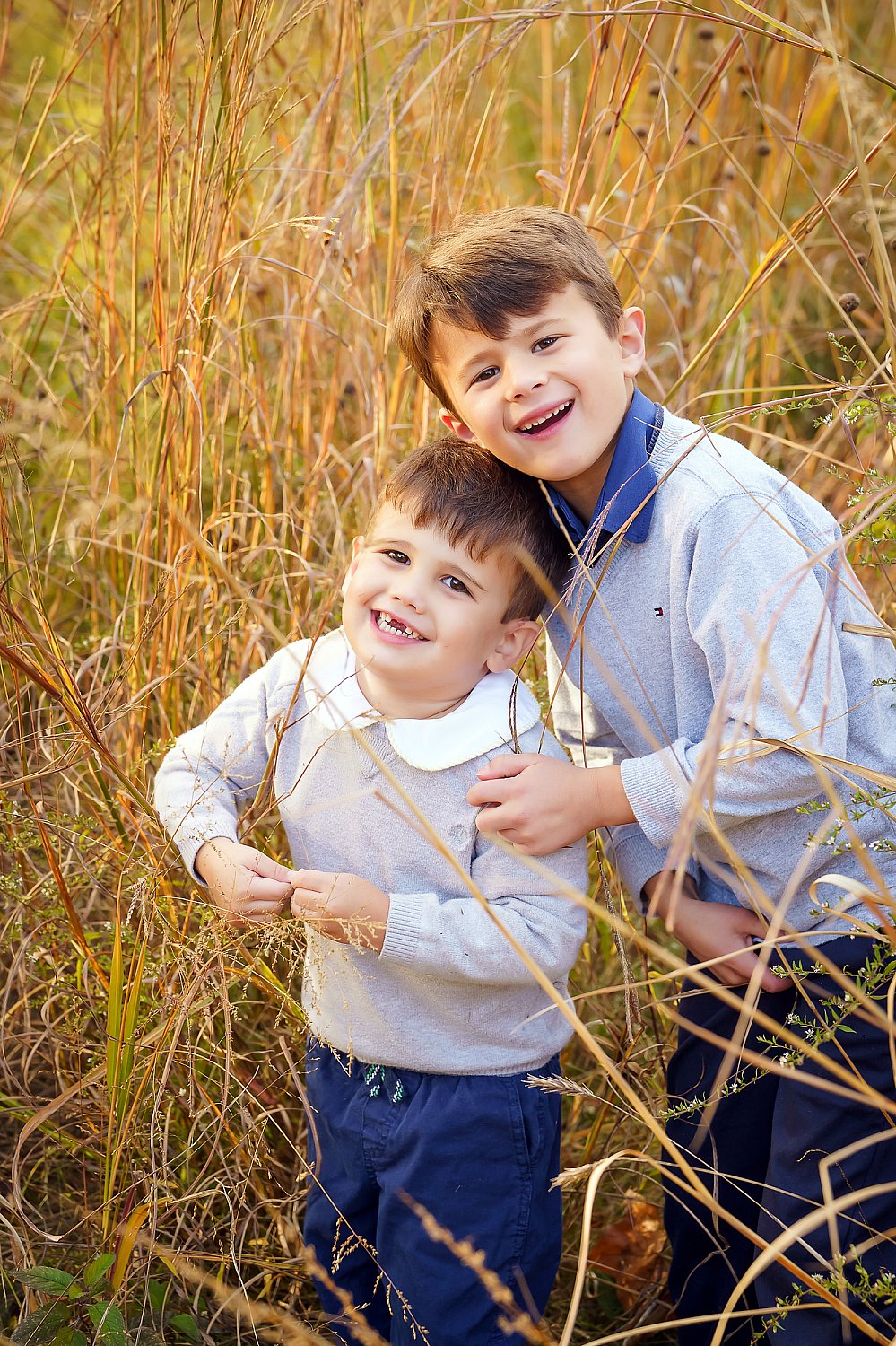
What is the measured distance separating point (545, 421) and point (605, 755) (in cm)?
47

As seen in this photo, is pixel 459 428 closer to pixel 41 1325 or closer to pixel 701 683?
pixel 701 683

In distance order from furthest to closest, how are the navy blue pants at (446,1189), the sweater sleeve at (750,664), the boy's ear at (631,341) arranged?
1. the boy's ear at (631,341)
2. the navy blue pants at (446,1189)
3. the sweater sleeve at (750,664)

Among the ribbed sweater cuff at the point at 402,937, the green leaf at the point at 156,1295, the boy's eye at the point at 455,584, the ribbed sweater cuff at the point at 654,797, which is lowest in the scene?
the green leaf at the point at 156,1295

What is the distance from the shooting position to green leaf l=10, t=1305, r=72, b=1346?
1295 mm

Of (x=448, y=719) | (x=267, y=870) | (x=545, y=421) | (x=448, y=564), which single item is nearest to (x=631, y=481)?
(x=545, y=421)

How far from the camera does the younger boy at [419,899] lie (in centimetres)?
136

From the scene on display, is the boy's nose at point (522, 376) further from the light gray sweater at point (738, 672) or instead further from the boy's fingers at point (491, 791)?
the boy's fingers at point (491, 791)

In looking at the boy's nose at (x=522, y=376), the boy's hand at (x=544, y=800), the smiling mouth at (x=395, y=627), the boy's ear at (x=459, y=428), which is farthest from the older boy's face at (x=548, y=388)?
the boy's hand at (x=544, y=800)

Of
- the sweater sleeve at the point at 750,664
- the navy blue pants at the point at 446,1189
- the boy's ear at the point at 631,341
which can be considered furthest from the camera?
the boy's ear at the point at 631,341

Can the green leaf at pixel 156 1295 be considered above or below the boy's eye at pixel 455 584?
below

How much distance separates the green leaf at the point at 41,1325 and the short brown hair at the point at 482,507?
37.4 inches

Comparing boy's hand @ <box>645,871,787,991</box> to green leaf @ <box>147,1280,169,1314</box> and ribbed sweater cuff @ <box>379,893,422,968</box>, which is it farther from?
green leaf @ <box>147,1280,169,1314</box>

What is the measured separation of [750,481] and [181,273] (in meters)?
0.78

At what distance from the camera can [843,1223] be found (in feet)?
4.26
